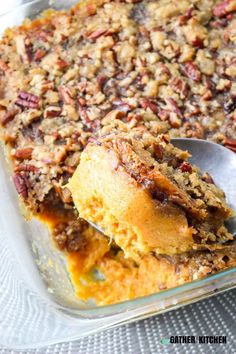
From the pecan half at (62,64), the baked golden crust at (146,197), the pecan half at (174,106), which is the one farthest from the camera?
the pecan half at (62,64)

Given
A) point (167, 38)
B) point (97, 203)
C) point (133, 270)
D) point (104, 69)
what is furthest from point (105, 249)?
point (167, 38)

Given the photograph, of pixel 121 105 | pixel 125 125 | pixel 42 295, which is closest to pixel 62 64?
pixel 121 105

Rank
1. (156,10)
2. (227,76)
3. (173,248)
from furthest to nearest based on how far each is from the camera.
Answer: (156,10), (227,76), (173,248)

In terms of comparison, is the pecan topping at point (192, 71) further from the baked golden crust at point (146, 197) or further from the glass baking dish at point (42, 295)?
the glass baking dish at point (42, 295)

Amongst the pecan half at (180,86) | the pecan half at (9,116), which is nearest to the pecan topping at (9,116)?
the pecan half at (9,116)

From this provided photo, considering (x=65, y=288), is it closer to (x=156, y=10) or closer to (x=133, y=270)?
(x=133, y=270)

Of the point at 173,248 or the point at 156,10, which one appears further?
the point at 156,10
